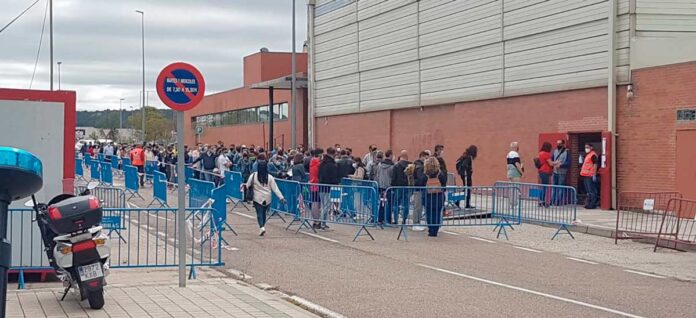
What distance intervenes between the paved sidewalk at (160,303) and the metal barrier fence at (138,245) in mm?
688

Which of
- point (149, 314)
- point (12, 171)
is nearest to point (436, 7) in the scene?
point (149, 314)

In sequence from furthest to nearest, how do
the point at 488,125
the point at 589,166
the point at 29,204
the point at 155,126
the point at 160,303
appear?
the point at 155,126 → the point at 488,125 → the point at 589,166 → the point at 29,204 → the point at 160,303

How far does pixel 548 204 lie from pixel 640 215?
296 cm

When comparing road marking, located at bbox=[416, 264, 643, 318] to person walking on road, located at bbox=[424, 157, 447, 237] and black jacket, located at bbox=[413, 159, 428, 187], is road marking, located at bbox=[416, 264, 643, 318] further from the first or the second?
black jacket, located at bbox=[413, 159, 428, 187]

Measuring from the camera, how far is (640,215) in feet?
69.1

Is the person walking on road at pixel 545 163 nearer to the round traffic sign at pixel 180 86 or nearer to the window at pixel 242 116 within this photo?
the round traffic sign at pixel 180 86

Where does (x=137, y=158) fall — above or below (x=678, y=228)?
above

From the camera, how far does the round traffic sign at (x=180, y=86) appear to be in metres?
10.4

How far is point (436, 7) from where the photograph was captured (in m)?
33.6

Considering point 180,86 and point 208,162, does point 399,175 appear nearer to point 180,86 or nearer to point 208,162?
point 180,86

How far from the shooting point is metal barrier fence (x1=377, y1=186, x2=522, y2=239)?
18.2 m

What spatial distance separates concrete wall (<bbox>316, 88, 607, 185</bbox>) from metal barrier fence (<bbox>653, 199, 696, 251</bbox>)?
473 cm

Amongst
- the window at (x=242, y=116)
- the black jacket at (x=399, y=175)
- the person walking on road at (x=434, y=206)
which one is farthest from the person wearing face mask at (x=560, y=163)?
the window at (x=242, y=116)

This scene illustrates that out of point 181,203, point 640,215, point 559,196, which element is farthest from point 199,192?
point 640,215
